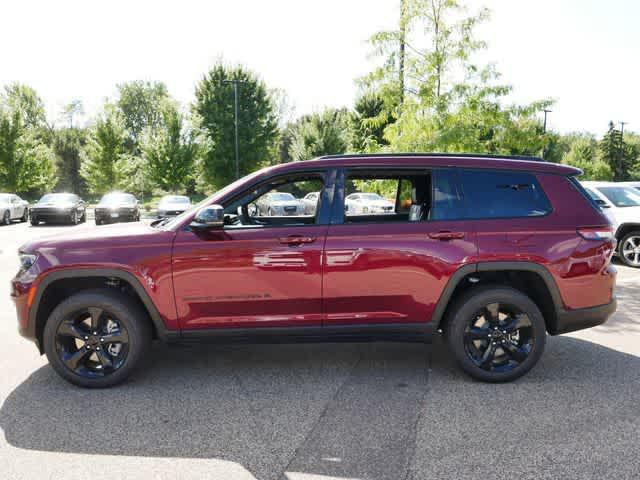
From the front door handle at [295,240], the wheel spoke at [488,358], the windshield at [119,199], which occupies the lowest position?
the wheel spoke at [488,358]

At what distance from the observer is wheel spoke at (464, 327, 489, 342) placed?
4355mm

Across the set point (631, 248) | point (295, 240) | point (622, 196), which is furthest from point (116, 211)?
point (295, 240)

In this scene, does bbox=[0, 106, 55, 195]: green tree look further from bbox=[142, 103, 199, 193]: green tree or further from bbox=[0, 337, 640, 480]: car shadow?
bbox=[0, 337, 640, 480]: car shadow

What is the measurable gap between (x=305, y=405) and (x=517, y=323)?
1.88m

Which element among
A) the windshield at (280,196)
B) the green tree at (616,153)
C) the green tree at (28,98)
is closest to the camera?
the windshield at (280,196)

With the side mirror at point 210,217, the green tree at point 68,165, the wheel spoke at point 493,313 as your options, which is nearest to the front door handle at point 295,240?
the side mirror at point 210,217

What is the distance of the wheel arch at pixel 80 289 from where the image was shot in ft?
13.6

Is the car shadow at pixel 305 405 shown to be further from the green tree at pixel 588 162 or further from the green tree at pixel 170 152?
the green tree at pixel 588 162

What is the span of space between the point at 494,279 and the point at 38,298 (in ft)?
12.3

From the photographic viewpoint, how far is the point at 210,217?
397 cm

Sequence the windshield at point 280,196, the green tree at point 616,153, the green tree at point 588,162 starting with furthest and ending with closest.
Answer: the green tree at point 616,153, the green tree at point 588,162, the windshield at point 280,196

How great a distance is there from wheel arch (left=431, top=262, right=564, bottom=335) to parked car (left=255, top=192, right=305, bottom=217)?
5.58 feet

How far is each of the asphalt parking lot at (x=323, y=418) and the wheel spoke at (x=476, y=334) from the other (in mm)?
386

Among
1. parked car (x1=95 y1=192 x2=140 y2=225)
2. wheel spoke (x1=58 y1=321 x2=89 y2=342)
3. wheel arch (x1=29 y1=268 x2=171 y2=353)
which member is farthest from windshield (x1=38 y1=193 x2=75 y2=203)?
wheel spoke (x1=58 y1=321 x2=89 y2=342)
